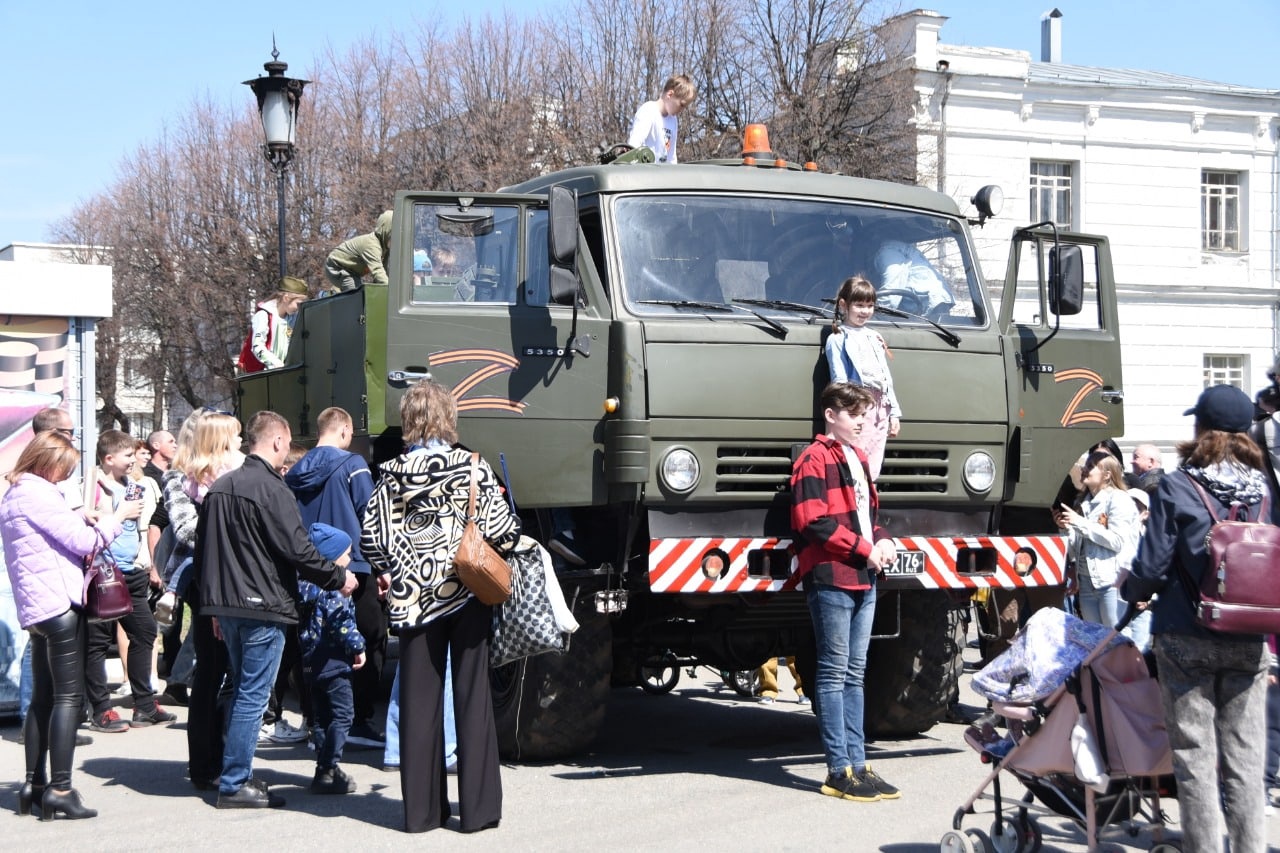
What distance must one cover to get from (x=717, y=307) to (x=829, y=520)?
4.77 feet

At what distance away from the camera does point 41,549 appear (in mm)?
7102

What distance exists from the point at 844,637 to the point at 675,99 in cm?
404

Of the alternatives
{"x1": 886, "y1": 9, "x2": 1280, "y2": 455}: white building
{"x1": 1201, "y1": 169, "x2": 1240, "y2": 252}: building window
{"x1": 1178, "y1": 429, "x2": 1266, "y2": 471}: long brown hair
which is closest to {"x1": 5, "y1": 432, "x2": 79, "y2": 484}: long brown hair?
{"x1": 1178, "y1": 429, "x2": 1266, "y2": 471}: long brown hair

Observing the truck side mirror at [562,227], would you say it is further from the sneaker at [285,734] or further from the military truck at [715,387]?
the sneaker at [285,734]

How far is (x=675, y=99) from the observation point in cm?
979

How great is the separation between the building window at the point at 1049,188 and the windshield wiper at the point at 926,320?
79.9ft

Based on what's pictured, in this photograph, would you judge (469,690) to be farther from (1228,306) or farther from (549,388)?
(1228,306)

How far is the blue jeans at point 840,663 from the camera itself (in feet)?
23.7

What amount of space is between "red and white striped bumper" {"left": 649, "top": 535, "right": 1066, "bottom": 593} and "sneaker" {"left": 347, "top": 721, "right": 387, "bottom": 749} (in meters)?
2.38

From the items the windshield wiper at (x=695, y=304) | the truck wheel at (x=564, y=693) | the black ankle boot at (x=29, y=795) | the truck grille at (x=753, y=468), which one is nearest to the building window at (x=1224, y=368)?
the windshield wiper at (x=695, y=304)

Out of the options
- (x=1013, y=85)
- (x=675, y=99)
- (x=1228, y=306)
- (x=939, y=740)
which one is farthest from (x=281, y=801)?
(x=1228, y=306)

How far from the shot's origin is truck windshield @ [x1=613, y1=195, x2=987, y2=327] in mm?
8094

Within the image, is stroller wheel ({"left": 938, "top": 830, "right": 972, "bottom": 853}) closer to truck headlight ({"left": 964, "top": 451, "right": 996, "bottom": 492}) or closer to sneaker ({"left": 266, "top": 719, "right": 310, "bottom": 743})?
truck headlight ({"left": 964, "top": 451, "right": 996, "bottom": 492})

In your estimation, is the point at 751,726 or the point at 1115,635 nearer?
the point at 1115,635
